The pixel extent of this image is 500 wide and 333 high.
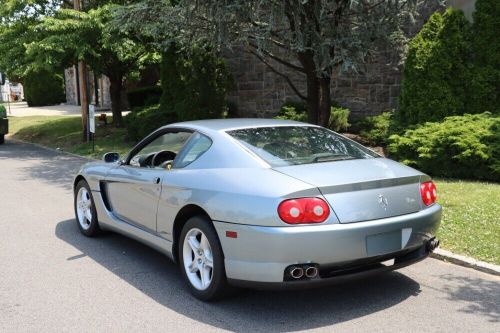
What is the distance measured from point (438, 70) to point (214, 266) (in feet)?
25.4

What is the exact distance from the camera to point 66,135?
19.3m

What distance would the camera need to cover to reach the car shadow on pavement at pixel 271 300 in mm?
4039

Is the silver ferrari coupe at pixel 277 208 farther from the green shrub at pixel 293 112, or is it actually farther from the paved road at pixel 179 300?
the green shrub at pixel 293 112

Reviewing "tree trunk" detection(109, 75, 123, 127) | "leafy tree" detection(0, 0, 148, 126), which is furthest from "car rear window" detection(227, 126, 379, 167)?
"tree trunk" detection(109, 75, 123, 127)

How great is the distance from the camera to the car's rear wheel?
20.9 feet

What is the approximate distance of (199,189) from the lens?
174 inches

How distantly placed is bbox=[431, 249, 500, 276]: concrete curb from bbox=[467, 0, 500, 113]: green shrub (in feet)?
18.9

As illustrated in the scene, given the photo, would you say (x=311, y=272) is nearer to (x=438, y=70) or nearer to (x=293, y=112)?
(x=438, y=70)

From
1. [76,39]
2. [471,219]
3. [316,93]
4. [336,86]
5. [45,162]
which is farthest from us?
[336,86]

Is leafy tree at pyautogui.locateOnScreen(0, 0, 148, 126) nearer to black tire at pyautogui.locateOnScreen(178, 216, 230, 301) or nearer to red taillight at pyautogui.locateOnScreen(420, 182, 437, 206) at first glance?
black tire at pyautogui.locateOnScreen(178, 216, 230, 301)

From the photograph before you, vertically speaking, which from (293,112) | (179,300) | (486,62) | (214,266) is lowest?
(179,300)

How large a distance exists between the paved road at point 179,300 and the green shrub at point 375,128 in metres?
6.74

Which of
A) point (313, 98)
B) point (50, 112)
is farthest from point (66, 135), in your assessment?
point (50, 112)

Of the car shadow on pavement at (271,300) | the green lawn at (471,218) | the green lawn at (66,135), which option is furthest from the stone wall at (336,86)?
the car shadow on pavement at (271,300)
